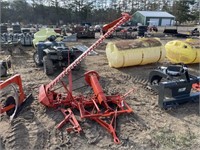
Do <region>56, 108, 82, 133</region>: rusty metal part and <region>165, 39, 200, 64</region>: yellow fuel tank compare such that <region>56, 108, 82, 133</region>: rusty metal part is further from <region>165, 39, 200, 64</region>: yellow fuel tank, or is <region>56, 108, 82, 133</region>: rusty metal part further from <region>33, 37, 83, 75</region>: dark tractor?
<region>165, 39, 200, 64</region>: yellow fuel tank

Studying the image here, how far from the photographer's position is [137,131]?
158 inches

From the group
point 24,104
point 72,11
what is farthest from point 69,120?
point 72,11

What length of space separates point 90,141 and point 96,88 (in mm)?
1402

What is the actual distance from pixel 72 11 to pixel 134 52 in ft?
143

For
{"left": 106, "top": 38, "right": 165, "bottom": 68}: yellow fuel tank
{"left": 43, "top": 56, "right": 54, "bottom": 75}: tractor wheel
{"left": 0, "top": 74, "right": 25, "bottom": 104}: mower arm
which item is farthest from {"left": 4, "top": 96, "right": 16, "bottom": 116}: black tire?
{"left": 106, "top": 38, "right": 165, "bottom": 68}: yellow fuel tank

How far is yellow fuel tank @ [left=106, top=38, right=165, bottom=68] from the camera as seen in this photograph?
7.96 m

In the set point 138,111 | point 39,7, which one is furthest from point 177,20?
point 138,111

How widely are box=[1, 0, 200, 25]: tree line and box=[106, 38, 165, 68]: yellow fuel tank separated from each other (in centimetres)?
3876

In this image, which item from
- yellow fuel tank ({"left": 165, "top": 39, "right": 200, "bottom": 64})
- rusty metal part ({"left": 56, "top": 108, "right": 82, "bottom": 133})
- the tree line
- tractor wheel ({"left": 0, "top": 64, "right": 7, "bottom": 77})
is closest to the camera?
rusty metal part ({"left": 56, "top": 108, "right": 82, "bottom": 133})

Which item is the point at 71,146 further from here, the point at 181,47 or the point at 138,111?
the point at 181,47

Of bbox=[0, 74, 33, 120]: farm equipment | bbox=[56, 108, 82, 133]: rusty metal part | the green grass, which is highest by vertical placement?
bbox=[0, 74, 33, 120]: farm equipment

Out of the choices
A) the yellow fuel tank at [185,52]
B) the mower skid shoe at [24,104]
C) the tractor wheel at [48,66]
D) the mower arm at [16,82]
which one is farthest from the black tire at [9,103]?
the yellow fuel tank at [185,52]

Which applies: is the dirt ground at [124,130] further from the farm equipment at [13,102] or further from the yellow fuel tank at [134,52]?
the yellow fuel tank at [134,52]

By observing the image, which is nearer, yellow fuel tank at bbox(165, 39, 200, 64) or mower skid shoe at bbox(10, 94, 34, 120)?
mower skid shoe at bbox(10, 94, 34, 120)
